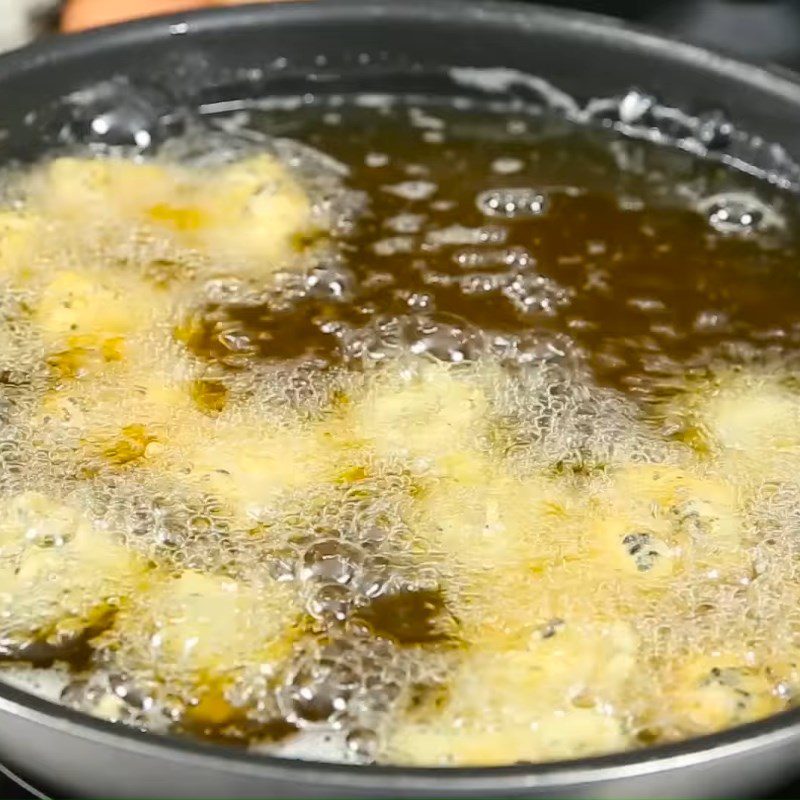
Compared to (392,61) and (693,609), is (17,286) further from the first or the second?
(693,609)

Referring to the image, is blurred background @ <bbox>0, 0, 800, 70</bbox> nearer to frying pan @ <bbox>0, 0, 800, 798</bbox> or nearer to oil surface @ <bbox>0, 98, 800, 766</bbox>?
frying pan @ <bbox>0, 0, 800, 798</bbox>

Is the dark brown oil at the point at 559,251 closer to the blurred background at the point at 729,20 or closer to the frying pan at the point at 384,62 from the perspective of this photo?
the frying pan at the point at 384,62

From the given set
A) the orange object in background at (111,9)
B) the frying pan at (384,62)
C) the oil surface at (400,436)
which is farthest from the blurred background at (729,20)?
the oil surface at (400,436)

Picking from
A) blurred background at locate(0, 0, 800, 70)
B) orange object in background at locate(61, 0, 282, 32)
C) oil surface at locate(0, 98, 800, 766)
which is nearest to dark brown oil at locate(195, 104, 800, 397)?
oil surface at locate(0, 98, 800, 766)

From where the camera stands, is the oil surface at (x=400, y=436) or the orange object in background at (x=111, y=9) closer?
the oil surface at (x=400, y=436)

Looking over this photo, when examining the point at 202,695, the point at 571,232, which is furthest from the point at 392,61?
the point at 202,695

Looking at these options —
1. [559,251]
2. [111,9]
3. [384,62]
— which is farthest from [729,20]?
[111,9]
